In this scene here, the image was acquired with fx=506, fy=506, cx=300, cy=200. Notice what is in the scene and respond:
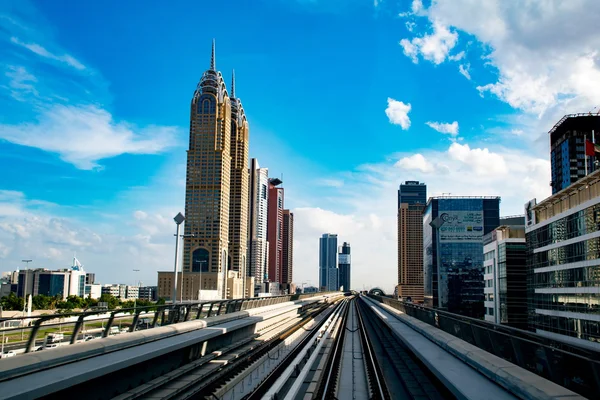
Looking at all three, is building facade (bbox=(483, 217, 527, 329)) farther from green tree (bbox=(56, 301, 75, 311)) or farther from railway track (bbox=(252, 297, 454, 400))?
green tree (bbox=(56, 301, 75, 311))

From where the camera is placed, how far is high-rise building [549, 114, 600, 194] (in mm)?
139150

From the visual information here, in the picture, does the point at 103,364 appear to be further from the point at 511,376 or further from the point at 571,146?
the point at 571,146

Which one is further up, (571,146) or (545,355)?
(571,146)

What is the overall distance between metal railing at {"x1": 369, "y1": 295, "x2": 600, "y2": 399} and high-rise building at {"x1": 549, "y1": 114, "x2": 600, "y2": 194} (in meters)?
146

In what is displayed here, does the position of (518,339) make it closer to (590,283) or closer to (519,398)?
(519,398)

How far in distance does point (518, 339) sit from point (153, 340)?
38.1ft

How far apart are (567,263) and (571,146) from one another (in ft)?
382

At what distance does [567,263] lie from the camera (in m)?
46.2

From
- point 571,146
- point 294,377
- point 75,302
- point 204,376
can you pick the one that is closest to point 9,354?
point 204,376

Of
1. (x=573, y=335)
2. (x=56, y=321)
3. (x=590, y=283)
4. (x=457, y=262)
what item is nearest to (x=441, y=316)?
(x=56, y=321)

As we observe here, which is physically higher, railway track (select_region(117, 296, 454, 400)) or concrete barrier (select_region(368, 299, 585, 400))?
concrete barrier (select_region(368, 299, 585, 400))

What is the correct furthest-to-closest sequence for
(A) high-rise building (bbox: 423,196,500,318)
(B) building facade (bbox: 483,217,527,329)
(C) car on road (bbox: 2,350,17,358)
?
(A) high-rise building (bbox: 423,196,500,318)
(B) building facade (bbox: 483,217,527,329)
(C) car on road (bbox: 2,350,17,358)

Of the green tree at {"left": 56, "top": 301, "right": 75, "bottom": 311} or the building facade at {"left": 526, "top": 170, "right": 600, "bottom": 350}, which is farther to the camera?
the green tree at {"left": 56, "top": 301, "right": 75, "bottom": 311}

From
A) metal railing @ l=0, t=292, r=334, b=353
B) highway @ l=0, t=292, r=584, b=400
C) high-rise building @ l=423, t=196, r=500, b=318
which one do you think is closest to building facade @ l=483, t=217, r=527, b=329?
highway @ l=0, t=292, r=584, b=400
